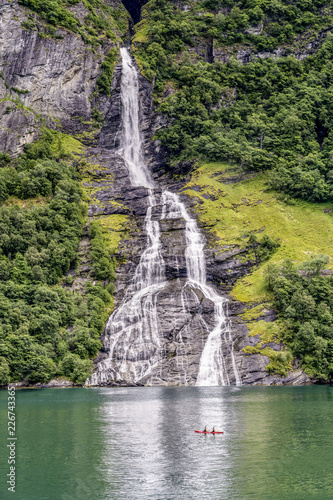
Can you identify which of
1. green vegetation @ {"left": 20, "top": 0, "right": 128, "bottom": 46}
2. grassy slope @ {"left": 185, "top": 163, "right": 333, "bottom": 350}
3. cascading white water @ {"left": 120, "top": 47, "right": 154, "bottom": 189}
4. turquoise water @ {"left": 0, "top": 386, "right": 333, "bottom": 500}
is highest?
green vegetation @ {"left": 20, "top": 0, "right": 128, "bottom": 46}

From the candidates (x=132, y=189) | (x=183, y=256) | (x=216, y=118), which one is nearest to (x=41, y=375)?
(x=183, y=256)

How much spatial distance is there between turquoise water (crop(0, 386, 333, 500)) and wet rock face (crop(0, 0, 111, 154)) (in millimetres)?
82346

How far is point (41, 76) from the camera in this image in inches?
5064

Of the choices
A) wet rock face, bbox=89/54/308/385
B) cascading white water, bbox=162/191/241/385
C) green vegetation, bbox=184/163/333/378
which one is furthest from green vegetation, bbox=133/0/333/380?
cascading white water, bbox=162/191/241/385

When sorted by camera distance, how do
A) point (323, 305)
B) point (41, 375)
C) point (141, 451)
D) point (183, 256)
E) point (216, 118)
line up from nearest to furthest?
1. point (141, 451)
2. point (41, 375)
3. point (323, 305)
4. point (183, 256)
5. point (216, 118)

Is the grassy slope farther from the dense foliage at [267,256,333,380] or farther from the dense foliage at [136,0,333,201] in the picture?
the dense foliage at [136,0,333,201]

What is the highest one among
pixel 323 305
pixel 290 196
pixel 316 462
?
pixel 290 196

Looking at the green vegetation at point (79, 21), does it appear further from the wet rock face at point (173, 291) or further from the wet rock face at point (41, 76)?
the wet rock face at point (173, 291)

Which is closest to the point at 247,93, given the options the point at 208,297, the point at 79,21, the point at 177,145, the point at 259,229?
the point at 177,145

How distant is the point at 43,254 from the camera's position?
277 feet

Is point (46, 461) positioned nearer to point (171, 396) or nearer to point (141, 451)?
point (141, 451)

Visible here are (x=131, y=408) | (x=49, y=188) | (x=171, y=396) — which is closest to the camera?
(x=131, y=408)

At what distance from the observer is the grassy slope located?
82938 millimetres

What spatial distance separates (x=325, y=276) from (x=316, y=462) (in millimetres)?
52141
